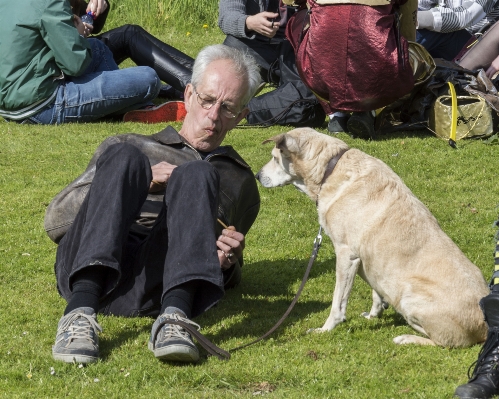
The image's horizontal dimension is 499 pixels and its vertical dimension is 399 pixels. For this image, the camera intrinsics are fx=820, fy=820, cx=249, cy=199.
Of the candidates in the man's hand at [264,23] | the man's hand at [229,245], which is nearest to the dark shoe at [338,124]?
the man's hand at [264,23]

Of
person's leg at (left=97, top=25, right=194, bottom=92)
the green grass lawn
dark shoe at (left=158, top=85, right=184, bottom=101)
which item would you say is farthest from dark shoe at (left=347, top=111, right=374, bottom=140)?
Result: dark shoe at (left=158, top=85, right=184, bottom=101)

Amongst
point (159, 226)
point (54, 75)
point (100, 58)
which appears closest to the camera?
point (159, 226)

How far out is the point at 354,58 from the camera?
8.15 meters

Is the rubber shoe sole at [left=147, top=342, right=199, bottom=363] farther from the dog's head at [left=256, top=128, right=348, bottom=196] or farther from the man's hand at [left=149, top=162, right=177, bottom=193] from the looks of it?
the dog's head at [left=256, top=128, right=348, bottom=196]

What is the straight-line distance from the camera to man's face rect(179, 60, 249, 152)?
16.8ft

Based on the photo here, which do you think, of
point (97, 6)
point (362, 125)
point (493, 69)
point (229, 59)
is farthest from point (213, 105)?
point (97, 6)

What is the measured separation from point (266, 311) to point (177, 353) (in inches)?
49.1

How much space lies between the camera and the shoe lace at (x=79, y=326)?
4090mm

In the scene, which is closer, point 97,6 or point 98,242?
point 98,242

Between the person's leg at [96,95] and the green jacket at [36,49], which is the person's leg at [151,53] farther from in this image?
the green jacket at [36,49]

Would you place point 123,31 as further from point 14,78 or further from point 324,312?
point 324,312

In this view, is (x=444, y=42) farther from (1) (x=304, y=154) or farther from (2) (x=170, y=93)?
(1) (x=304, y=154)

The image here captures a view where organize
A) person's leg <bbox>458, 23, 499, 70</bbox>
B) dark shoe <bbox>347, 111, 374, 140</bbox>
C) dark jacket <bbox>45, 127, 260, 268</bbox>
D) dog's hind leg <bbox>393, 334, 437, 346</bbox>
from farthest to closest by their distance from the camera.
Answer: person's leg <bbox>458, 23, 499, 70</bbox> → dark shoe <bbox>347, 111, 374, 140</bbox> → dark jacket <bbox>45, 127, 260, 268</bbox> → dog's hind leg <bbox>393, 334, 437, 346</bbox>

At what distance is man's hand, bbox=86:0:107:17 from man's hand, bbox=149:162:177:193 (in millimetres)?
6608
